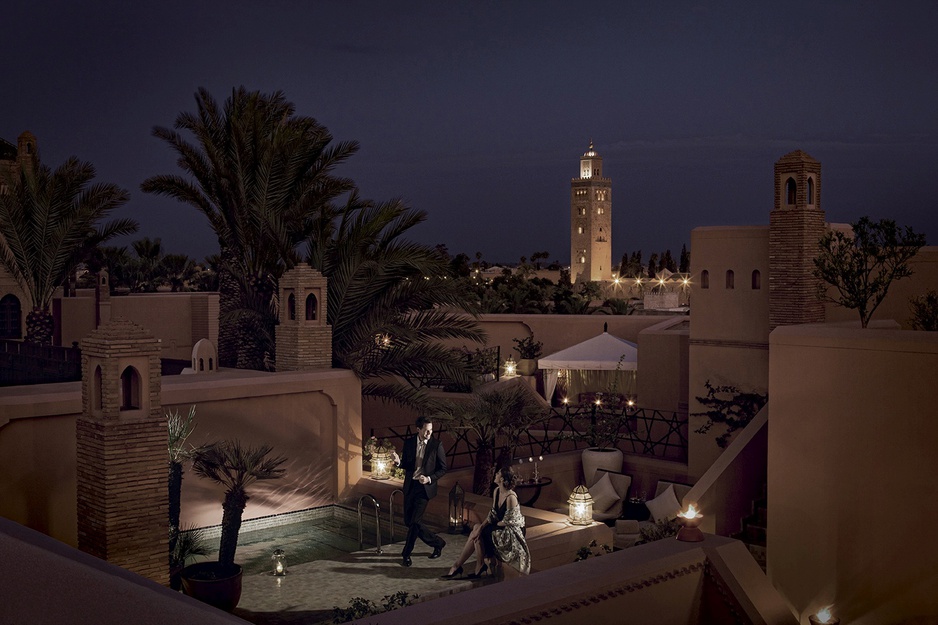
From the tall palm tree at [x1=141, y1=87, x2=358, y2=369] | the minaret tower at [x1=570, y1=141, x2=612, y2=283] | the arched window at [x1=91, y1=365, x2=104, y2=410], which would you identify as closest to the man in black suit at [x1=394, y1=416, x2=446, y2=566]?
the arched window at [x1=91, y1=365, x2=104, y2=410]

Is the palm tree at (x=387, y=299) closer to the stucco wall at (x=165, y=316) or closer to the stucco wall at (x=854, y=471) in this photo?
the stucco wall at (x=854, y=471)

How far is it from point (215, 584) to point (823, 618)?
632 cm

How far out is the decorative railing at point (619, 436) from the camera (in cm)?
1639

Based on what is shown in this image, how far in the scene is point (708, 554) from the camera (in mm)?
7637

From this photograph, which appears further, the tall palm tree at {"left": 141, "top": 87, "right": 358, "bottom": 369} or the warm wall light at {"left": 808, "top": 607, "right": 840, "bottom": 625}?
the tall palm tree at {"left": 141, "top": 87, "right": 358, "bottom": 369}

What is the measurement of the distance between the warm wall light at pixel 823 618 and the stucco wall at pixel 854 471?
0.92 feet

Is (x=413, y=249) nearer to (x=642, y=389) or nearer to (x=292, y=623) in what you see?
(x=642, y=389)

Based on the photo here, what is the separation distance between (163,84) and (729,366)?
33.0 m

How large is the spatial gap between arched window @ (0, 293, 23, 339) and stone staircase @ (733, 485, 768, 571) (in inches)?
765

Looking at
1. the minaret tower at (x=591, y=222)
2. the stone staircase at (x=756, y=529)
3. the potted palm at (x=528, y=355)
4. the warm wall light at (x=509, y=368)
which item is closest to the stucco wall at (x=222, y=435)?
the stone staircase at (x=756, y=529)

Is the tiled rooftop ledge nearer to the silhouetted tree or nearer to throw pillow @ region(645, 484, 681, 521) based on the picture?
throw pillow @ region(645, 484, 681, 521)

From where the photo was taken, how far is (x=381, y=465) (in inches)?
566

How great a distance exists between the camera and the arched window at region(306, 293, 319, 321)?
14430 mm

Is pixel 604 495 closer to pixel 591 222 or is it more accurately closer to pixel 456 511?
pixel 456 511
